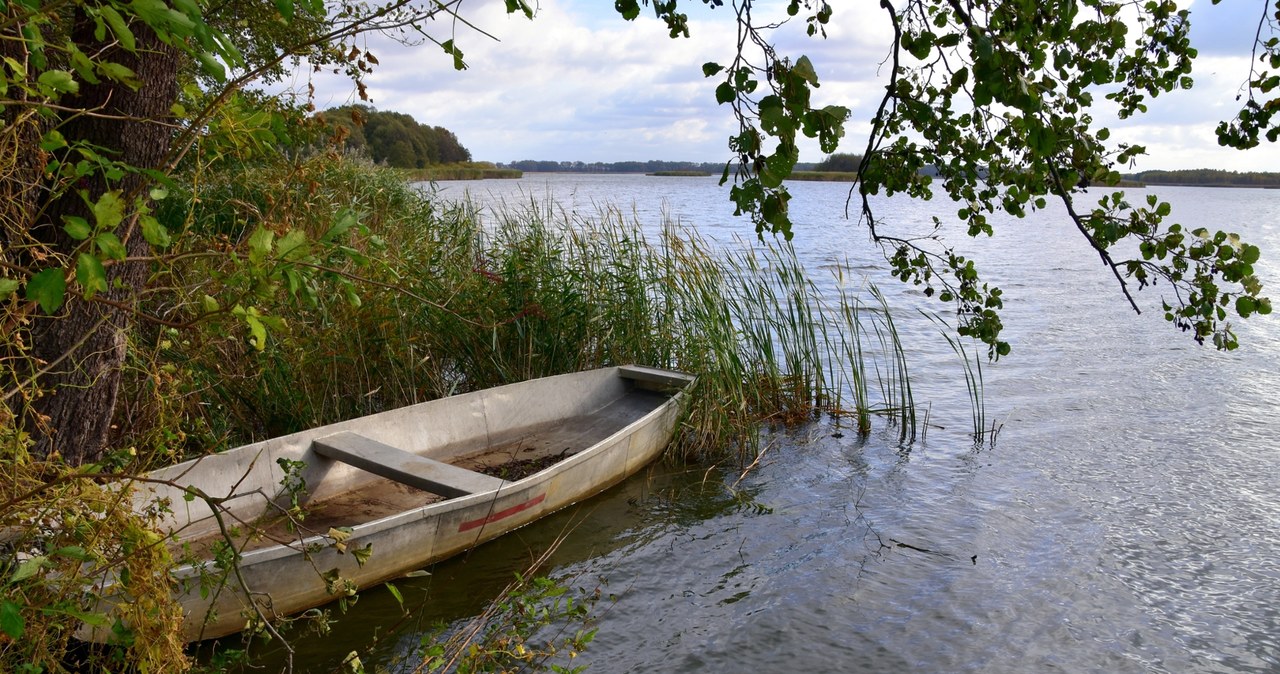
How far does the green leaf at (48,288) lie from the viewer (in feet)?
5.45

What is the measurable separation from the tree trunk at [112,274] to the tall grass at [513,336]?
109cm

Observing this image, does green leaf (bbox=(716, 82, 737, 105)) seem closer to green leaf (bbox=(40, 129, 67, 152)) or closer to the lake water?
green leaf (bbox=(40, 129, 67, 152))

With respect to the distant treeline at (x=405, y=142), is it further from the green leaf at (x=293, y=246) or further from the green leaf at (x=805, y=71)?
the green leaf at (x=805, y=71)

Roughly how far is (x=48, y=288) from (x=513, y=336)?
5.95 meters

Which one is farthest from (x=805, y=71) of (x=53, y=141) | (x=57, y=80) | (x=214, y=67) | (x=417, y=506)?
(x=417, y=506)

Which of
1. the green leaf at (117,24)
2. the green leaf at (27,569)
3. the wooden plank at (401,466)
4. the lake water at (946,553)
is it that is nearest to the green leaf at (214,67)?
the green leaf at (117,24)

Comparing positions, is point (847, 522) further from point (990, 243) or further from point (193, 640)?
point (990, 243)

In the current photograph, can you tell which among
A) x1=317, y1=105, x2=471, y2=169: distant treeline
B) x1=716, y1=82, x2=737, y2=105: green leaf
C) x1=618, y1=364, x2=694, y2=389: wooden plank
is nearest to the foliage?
x1=716, y1=82, x2=737, y2=105: green leaf

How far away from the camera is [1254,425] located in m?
9.33

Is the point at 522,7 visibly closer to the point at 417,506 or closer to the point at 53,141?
the point at 53,141

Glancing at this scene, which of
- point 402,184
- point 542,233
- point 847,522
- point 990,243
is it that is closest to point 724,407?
point 847,522

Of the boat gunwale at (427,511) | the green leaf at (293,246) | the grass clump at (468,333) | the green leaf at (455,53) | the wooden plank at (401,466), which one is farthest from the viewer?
the grass clump at (468,333)

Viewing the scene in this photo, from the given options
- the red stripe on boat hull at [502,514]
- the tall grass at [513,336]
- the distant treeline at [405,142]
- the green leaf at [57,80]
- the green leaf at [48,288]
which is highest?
the distant treeline at [405,142]

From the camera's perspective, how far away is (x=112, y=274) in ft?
12.9
